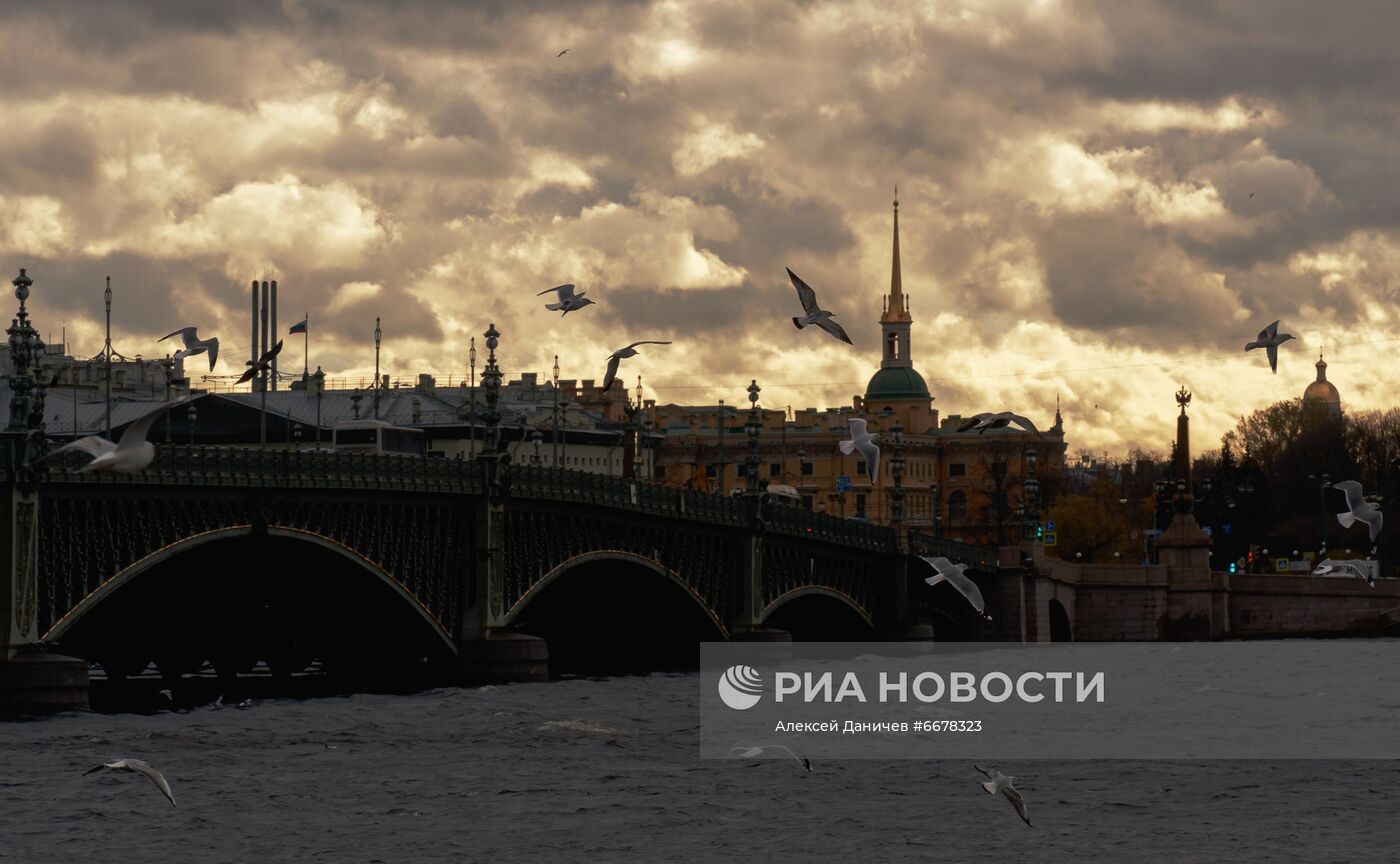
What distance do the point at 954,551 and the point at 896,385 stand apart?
3389 inches

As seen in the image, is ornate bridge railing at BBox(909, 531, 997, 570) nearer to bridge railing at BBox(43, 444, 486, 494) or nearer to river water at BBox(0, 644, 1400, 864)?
bridge railing at BBox(43, 444, 486, 494)

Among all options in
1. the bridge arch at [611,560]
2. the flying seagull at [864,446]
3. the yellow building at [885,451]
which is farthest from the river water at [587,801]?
the yellow building at [885,451]

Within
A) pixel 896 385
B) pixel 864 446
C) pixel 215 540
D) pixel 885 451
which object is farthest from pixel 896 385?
pixel 864 446

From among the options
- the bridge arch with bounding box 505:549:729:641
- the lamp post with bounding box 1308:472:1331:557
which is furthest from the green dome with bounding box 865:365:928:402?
the bridge arch with bounding box 505:549:729:641

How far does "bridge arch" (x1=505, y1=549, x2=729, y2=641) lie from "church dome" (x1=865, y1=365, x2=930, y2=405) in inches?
3976

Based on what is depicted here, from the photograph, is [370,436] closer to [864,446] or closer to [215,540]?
[215,540]

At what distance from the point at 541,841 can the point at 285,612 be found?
2877 centimetres

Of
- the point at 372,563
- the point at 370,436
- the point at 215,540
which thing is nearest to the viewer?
the point at 215,540

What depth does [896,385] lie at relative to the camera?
174m

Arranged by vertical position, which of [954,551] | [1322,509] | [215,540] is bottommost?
[215,540]

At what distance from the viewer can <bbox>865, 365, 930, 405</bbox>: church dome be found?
174125 millimetres

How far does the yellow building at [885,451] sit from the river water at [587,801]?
10449 centimetres

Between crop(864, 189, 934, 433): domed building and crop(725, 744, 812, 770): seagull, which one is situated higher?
crop(864, 189, 934, 433): domed building

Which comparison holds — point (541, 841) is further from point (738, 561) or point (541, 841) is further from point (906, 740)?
point (738, 561)
